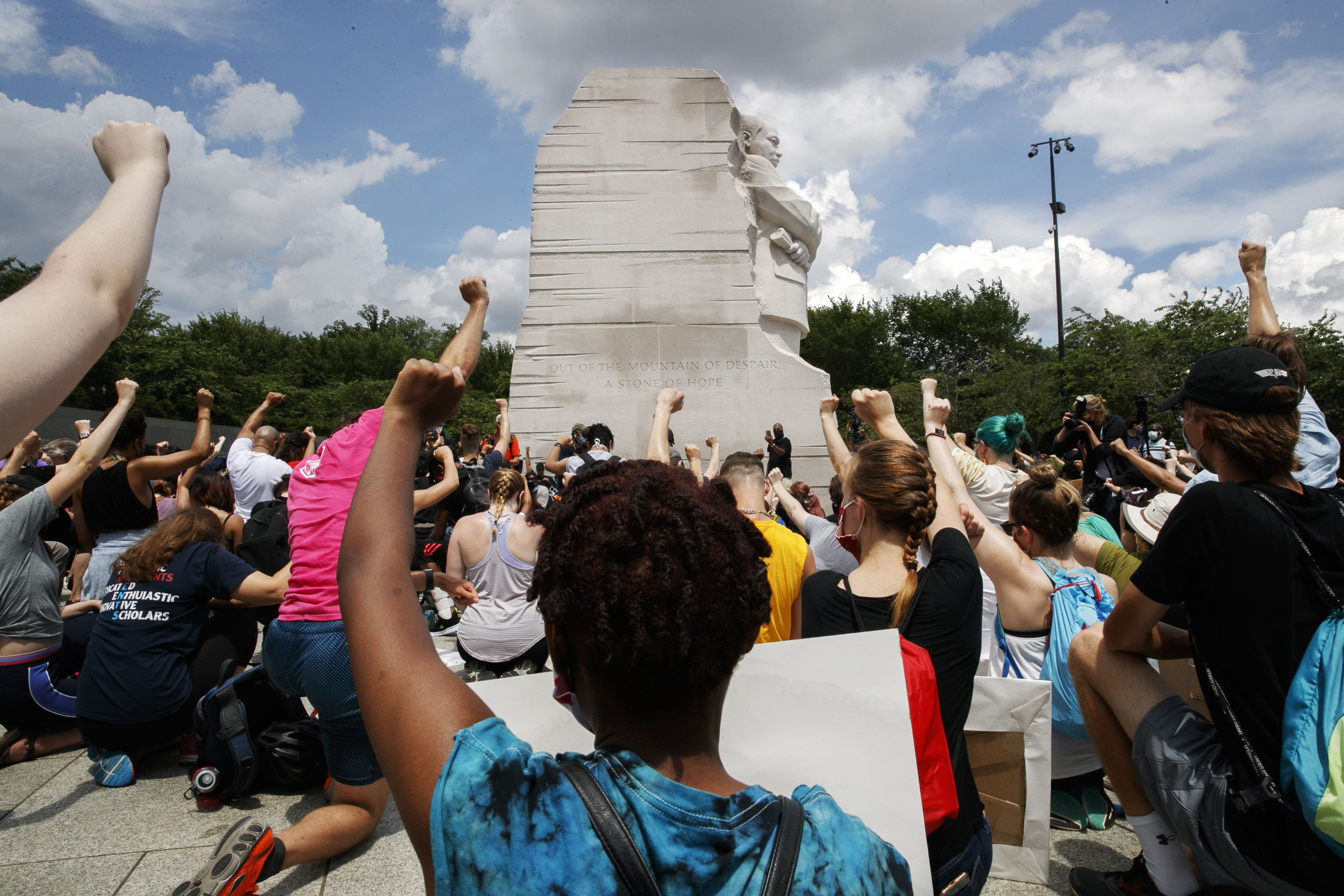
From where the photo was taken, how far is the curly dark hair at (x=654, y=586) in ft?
3.35

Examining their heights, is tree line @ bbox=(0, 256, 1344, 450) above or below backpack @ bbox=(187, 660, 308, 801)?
above

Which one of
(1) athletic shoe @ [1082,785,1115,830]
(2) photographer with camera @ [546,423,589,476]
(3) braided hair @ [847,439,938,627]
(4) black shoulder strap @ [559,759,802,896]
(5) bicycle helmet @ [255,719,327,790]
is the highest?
(2) photographer with camera @ [546,423,589,476]

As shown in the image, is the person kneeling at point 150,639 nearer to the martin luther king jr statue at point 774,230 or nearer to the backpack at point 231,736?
the backpack at point 231,736

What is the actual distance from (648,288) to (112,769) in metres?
9.92

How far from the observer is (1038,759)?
2.63 meters

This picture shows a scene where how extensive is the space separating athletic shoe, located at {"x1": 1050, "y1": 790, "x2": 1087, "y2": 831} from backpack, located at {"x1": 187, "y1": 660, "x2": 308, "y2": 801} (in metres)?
3.54

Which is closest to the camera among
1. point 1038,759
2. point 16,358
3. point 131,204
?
point 16,358

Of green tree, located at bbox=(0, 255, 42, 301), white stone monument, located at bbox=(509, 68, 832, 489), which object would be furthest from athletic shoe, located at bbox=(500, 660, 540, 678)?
green tree, located at bbox=(0, 255, 42, 301)

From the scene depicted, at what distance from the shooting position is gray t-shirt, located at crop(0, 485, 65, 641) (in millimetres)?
4113

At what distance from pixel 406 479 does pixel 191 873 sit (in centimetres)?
290

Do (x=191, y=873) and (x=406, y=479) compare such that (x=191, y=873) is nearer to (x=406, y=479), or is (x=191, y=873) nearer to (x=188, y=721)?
(x=188, y=721)

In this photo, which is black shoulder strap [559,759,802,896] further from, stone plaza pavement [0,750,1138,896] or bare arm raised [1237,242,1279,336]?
bare arm raised [1237,242,1279,336]

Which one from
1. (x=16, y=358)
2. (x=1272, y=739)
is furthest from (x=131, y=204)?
(x=1272, y=739)

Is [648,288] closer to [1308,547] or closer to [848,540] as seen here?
[848,540]
